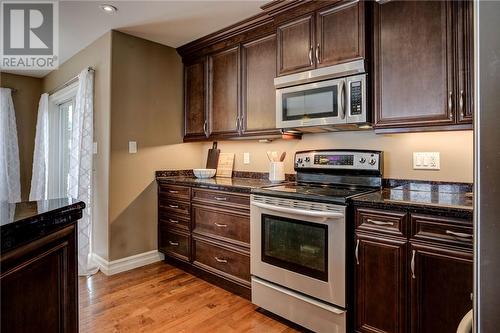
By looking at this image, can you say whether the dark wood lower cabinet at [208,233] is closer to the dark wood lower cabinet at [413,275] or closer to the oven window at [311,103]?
the oven window at [311,103]

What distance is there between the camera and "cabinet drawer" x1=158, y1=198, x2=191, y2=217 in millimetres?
3012

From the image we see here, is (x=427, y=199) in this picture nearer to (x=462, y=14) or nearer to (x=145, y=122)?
(x=462, y=14)

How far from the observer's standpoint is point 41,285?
979 mm

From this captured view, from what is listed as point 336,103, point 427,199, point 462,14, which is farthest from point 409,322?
point 462,14

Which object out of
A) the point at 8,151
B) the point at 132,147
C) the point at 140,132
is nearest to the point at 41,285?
the point at 132,147

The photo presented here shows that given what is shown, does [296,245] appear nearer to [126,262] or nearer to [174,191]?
[174,191]

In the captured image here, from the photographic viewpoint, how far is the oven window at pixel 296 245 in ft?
6.23

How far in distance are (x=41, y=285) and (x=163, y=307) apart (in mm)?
1537

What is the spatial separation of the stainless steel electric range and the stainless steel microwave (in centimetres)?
33

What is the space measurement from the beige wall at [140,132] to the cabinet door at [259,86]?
1.07m

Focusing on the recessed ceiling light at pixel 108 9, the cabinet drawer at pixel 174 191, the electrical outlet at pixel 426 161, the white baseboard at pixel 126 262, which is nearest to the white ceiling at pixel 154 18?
the recessed ceiling light at pixel 108 9

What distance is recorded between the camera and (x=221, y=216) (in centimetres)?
265

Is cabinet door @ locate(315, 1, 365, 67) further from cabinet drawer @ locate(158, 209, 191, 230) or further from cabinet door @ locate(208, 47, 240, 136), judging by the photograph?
cabinet drawer @ locate(158, 209, 191, 230)

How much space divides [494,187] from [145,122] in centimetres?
329
